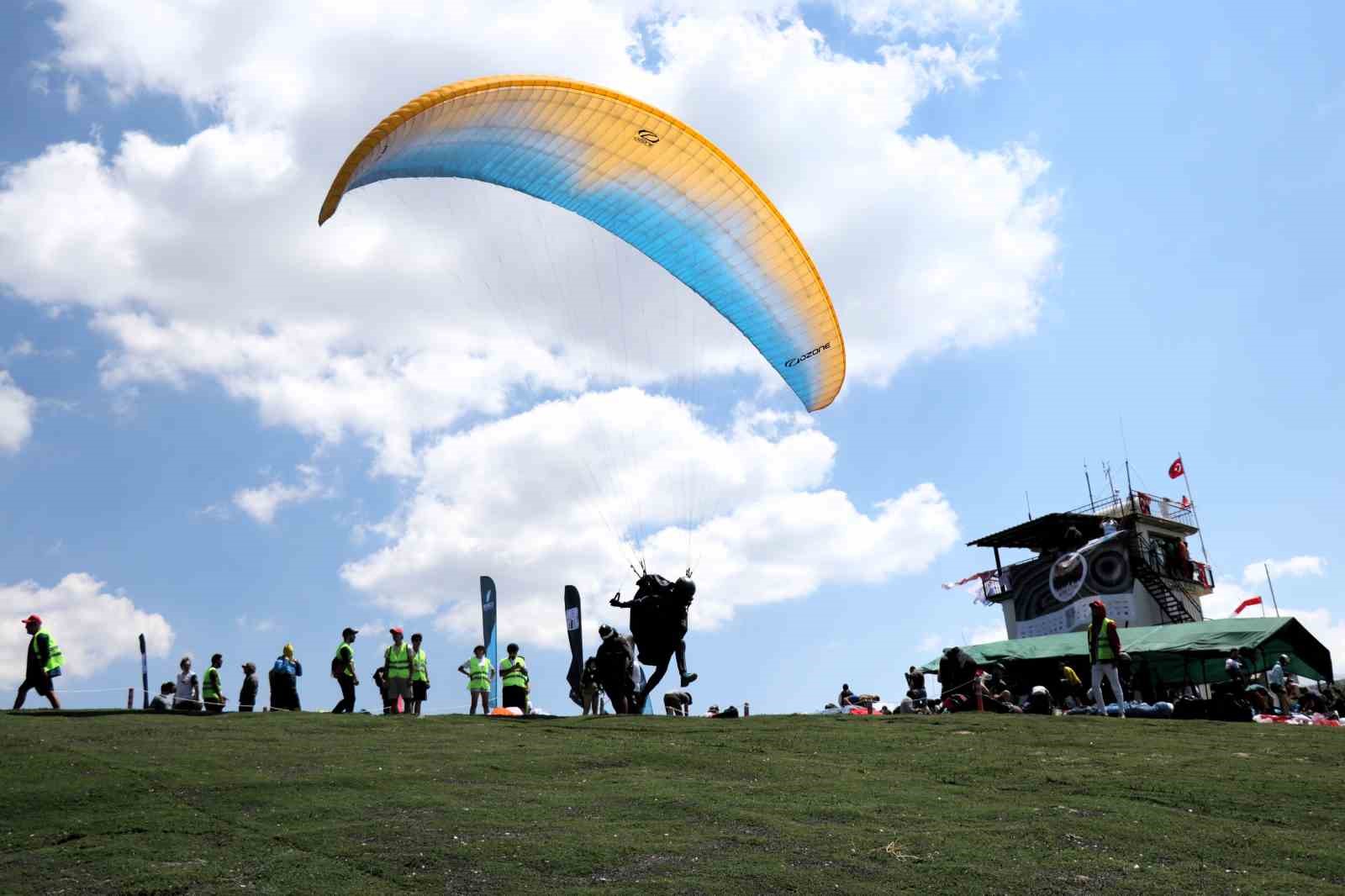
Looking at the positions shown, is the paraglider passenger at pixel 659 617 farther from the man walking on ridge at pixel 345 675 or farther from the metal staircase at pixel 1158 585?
the metal staircase at pixel 1158 585

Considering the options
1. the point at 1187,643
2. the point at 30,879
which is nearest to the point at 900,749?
the point at 30,879

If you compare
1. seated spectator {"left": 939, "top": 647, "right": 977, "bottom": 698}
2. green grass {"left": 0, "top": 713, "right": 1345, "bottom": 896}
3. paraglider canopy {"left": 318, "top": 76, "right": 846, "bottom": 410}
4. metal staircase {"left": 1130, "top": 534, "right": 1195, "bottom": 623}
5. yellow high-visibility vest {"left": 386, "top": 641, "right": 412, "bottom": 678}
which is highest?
paraglider canopy {"left": 318, "top": 76, "right": 846, "bottom": 410}

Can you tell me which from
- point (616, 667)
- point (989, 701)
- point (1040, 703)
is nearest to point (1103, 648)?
point (1040, 703)

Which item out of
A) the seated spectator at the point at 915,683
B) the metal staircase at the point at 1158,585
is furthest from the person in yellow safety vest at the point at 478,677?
the metal staircase at the point at 1158,585

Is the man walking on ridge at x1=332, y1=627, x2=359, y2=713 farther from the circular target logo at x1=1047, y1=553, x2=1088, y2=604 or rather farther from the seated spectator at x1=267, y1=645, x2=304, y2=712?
the circular target logo at x1=1047, y1=553, x2=1088, y2=604

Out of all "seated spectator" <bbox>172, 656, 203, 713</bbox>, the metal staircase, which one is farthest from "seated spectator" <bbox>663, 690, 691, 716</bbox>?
the metal staircase

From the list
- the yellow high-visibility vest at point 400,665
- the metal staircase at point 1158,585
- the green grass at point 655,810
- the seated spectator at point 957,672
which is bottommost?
the green grass at point 655,810

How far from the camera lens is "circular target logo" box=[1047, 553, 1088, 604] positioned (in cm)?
4538

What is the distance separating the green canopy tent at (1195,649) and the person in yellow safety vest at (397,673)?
1450cm

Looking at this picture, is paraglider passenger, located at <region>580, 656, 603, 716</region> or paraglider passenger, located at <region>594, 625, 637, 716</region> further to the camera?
paraglider passenger, located at <region>580, 656, 603, 716</region>

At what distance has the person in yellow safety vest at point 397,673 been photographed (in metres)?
18.5

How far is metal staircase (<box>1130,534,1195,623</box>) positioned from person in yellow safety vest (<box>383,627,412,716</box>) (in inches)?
1333

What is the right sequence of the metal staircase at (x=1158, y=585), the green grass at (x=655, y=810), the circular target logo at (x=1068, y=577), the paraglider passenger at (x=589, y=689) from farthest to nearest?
the circular target logo at (x=1068, y=577)
the metal staircase at (x=1158, y=585)
the paraglider passenger at (x=589, y=689)
the green grass at (x=655, y=810)

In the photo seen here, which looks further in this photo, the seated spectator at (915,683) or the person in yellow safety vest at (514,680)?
the seated spectator at (915,683)
